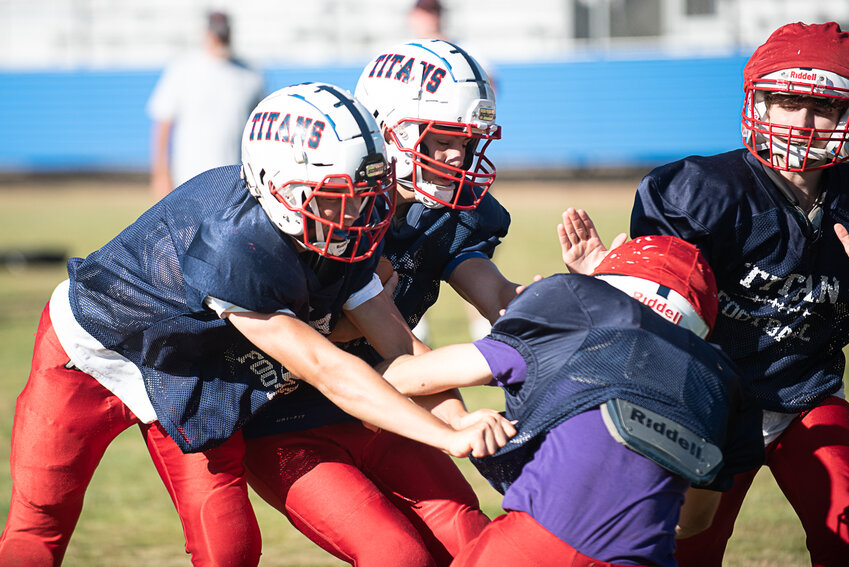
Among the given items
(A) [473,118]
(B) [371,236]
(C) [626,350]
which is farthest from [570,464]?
(A) [473,118]

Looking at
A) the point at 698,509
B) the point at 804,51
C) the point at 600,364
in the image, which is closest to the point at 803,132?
the point at 804,51

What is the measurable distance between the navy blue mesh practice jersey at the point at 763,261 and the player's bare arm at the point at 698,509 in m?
0.54

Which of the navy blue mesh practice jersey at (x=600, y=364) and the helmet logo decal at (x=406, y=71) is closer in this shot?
the navy blue mesh practice jersey at (x=600, y=364)

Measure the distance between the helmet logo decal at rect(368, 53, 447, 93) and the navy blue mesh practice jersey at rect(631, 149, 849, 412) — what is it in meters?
0.79

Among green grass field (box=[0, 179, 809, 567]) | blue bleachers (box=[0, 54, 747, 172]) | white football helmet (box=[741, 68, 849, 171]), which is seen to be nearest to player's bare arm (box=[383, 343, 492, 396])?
white football helmet (box=[741, 68, 849, 171])

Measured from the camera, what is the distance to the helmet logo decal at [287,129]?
271 cm

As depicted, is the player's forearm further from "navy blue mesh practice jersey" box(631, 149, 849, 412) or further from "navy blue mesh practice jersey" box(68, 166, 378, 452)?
"navy blue mesh practice jersey" box(631, 149, 849, 412)

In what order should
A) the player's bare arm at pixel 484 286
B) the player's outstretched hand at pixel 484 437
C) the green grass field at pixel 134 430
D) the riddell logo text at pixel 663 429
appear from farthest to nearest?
1. the green grass field at pixel 134 430
2. the player's bare arm at pixel 484 286
3. the player's outstretched hand at pixel 484 437
4. the riddell logo text at pixel 663 429

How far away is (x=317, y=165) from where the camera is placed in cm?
272

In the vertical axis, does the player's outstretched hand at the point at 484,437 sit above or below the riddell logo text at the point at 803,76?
below

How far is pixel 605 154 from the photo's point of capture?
1731 cm

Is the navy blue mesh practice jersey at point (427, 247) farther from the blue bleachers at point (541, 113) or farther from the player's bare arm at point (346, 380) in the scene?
the blue bleachers at point (541, 113)

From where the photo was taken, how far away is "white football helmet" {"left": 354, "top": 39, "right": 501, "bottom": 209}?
328 centimetres

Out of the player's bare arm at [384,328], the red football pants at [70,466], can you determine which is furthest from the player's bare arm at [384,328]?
the red football pants at [70,466]
